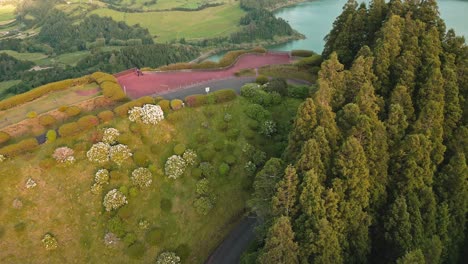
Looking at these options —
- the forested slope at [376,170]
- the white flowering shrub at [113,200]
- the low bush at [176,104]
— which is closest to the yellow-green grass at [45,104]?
the low bush at [176,104]

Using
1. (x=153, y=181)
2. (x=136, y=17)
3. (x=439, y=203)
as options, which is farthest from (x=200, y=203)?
(x=136, y=17)

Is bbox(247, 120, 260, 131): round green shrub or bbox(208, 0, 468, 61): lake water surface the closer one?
bbox(247, 120, 260, 131): round green shrub

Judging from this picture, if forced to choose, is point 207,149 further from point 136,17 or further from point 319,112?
point 136,17

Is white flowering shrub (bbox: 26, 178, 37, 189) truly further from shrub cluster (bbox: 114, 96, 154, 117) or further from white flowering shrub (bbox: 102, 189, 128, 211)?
shrub cluster (bbox: 114, 96, 154, 117)

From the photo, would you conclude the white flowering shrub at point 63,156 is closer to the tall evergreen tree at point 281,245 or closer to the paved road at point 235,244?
the paved road at point 235,244

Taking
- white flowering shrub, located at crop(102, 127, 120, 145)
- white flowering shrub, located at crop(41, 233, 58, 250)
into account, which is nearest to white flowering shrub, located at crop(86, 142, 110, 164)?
white flowering shrub, located at crop(102, 127, 120, 145)

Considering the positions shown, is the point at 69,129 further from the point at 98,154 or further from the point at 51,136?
the point at 98,154

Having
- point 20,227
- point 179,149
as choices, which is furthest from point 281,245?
point 20,227
